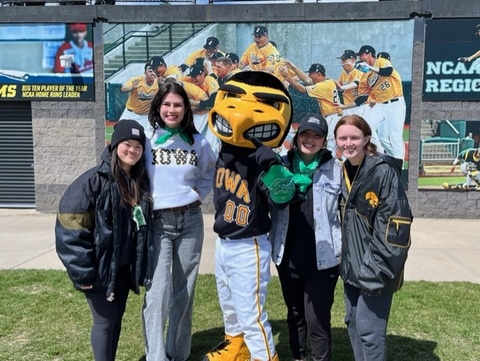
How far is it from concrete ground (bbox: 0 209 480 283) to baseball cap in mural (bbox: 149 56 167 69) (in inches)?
112

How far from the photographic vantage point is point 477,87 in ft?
27.1

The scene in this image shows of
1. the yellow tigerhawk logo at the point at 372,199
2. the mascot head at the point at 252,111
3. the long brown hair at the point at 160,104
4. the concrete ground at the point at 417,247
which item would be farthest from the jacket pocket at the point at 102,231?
the concrete ground at the point at 417,247

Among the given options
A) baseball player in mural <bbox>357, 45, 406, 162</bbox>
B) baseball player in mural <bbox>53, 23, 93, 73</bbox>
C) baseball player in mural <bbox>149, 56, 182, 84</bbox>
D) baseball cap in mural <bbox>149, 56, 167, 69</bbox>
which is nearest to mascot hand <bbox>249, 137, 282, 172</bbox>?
baseball player in mural <bbox>357, 45, 406, 162</bbox>


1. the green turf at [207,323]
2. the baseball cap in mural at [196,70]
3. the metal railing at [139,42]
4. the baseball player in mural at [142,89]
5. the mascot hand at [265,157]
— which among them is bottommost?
the green turf at [207,323]

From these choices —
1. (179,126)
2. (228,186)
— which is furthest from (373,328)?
(179,126)

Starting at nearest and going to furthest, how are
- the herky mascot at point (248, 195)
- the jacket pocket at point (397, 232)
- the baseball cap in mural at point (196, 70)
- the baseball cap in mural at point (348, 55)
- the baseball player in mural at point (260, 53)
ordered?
the jacket pocket at point (397, 232) < the herky mascot at point (248, 195) < the baseball cap in mural at point (348, 55) < the baseball player in mural at point (260, 53) < the baseball cap in mural at point (196, 70)

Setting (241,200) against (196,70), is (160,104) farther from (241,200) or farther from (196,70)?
(196,70)

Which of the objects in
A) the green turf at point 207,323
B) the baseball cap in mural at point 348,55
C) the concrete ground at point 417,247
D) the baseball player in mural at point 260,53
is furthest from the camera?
the baseball player in mural at point 260,53

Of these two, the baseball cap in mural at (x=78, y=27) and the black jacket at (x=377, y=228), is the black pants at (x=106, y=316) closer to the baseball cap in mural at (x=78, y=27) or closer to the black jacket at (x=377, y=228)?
the black jacket at (x=377, y=228)

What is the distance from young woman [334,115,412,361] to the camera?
2480 mm

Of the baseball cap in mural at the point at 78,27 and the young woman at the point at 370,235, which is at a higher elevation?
the baseball cap in mural at the point at 78,27

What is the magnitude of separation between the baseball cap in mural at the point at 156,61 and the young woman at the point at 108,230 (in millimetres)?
6022

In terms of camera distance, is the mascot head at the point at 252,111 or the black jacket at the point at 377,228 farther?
the mascot head at the point at 252,111

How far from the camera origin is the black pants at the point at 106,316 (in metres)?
2.76
